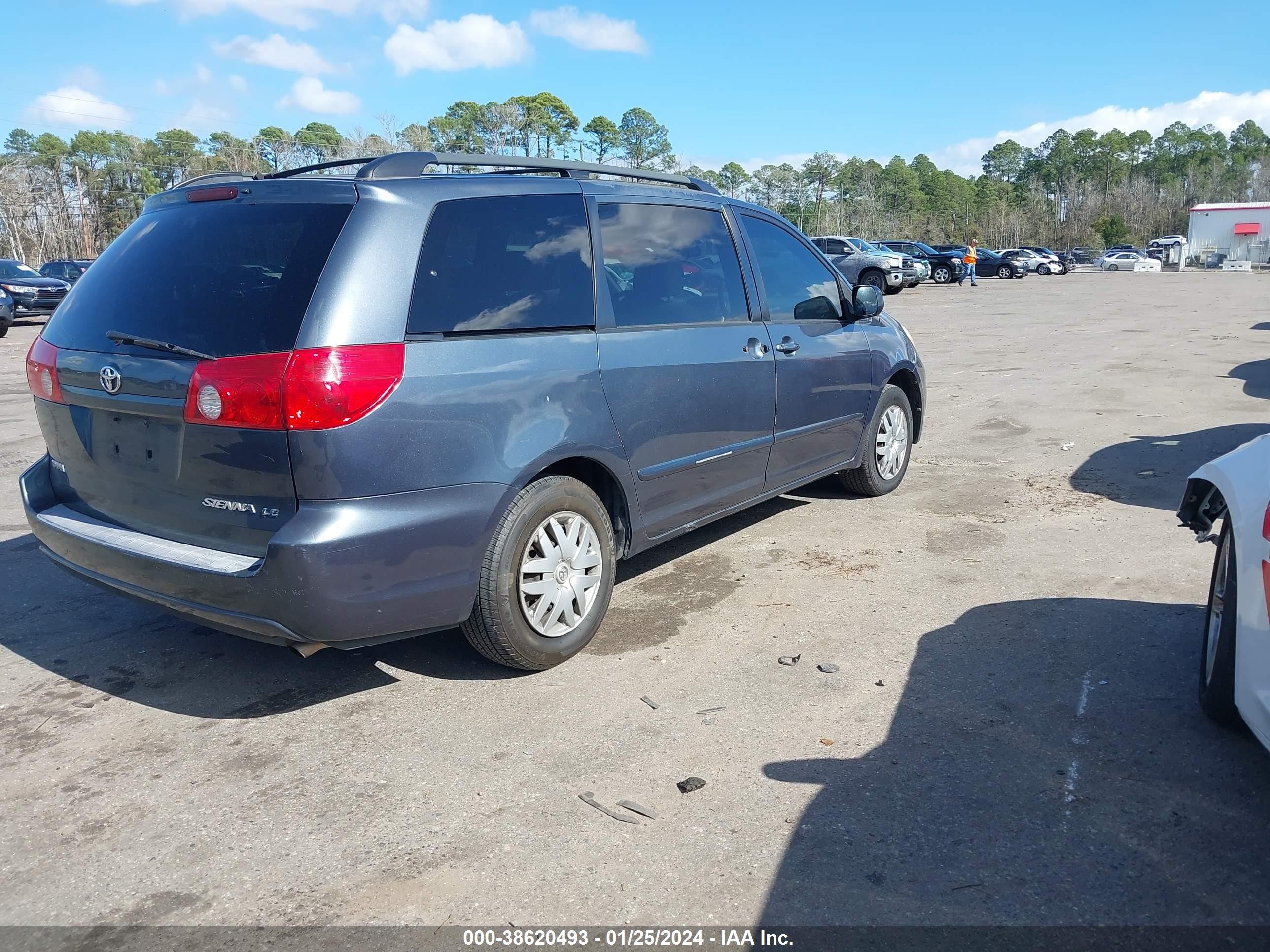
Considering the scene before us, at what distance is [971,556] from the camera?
5383 mm

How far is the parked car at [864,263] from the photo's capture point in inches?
1195

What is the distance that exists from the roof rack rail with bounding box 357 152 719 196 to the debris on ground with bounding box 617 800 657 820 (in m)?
2.31

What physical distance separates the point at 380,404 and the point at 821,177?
349 ft

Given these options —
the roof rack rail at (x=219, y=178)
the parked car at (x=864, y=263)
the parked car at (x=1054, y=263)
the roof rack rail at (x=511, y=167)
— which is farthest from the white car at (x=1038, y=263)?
the roof rack rail at (x=219, y=178)

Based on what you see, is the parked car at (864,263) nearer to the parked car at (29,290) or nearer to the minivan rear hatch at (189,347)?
the parked car at (29,290)

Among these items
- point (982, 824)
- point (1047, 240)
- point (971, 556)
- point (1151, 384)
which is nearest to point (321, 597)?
point (982, 824)

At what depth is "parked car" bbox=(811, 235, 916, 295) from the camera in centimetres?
3034

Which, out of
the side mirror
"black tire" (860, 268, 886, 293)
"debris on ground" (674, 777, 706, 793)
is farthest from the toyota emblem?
"black tire" (860, 268, 886, 293)

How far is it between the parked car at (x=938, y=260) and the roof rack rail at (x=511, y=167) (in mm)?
39657

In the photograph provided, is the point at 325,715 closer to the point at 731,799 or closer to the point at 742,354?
the point at 731,799

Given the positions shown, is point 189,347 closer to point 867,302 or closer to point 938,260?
point 867,302

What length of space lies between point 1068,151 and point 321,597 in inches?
6130

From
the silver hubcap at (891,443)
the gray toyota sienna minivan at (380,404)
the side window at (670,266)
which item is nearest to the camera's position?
the gray toyota sienna minivan at (380,404)

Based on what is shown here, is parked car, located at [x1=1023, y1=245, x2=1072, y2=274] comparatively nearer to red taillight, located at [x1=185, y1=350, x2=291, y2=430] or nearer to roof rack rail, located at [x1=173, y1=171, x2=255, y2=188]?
roof rack rail, located at [x1=173, y1=171, x2=255, y2=188]
